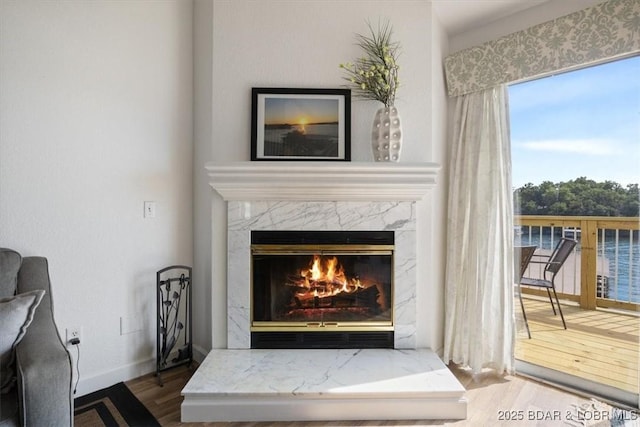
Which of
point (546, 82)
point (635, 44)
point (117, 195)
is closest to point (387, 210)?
point (546, 82)

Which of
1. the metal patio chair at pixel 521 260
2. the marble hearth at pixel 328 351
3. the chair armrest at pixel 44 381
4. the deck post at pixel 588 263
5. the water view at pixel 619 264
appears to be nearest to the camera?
the chair armrest at pixel 44 381

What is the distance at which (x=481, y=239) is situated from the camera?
87.2 inches

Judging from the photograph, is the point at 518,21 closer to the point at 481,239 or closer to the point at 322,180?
the point at 481,239

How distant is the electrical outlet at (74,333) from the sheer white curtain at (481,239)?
2.40 m

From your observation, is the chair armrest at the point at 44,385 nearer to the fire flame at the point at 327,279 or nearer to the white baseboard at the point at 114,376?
the white baseboard at the point at 114,376

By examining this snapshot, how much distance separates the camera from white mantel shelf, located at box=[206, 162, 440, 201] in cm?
195

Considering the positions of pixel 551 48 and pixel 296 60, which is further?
pixel 296 60

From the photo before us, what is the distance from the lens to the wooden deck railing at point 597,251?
6.15 ft

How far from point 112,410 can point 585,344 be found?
9.53 feet

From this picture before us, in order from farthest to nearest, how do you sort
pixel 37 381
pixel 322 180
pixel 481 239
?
pixel 481 239 < pixel 322 180 < pixel 37 381

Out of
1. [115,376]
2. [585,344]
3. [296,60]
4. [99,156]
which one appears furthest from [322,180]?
[585,344]

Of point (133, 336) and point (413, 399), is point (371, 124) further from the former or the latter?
point (133, 336)

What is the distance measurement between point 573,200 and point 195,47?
9.19 feet

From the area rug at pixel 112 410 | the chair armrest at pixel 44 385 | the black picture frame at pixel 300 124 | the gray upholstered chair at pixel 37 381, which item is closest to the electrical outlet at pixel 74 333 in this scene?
the area rug at pixel 112 410
